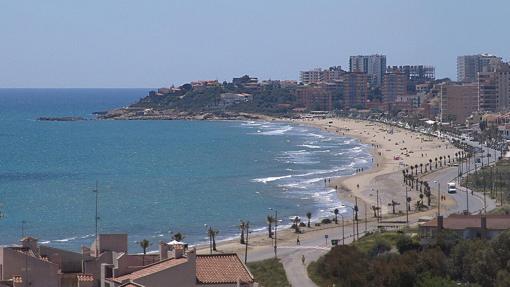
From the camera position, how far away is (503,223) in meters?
38.6

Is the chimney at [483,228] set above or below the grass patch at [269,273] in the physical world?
above

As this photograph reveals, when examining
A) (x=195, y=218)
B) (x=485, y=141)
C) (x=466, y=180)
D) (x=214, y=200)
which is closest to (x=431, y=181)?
(x=466, y=180)

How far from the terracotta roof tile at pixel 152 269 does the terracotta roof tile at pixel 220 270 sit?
0.50 meters

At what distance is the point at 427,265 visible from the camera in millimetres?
31219

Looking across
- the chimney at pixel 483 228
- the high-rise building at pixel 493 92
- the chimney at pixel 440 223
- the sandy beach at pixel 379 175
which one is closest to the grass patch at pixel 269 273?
the sandy beach at pixel 379 175

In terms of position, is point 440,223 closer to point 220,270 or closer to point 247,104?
point 220,270

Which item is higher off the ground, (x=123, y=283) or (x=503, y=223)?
(x=123, y=283)

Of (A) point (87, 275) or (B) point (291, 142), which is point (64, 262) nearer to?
(A) point (87, 275)

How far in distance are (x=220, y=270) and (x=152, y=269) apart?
5.09ft

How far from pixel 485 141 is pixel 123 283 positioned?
9327 centimetres

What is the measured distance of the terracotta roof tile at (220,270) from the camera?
1633cm

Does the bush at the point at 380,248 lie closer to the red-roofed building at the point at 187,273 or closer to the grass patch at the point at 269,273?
the grass patch at the point at 269,273

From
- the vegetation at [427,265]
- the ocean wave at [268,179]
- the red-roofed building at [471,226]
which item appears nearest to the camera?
the vegetation at [427,265]

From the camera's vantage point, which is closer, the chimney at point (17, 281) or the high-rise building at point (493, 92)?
the chimney at point (17, 281)
